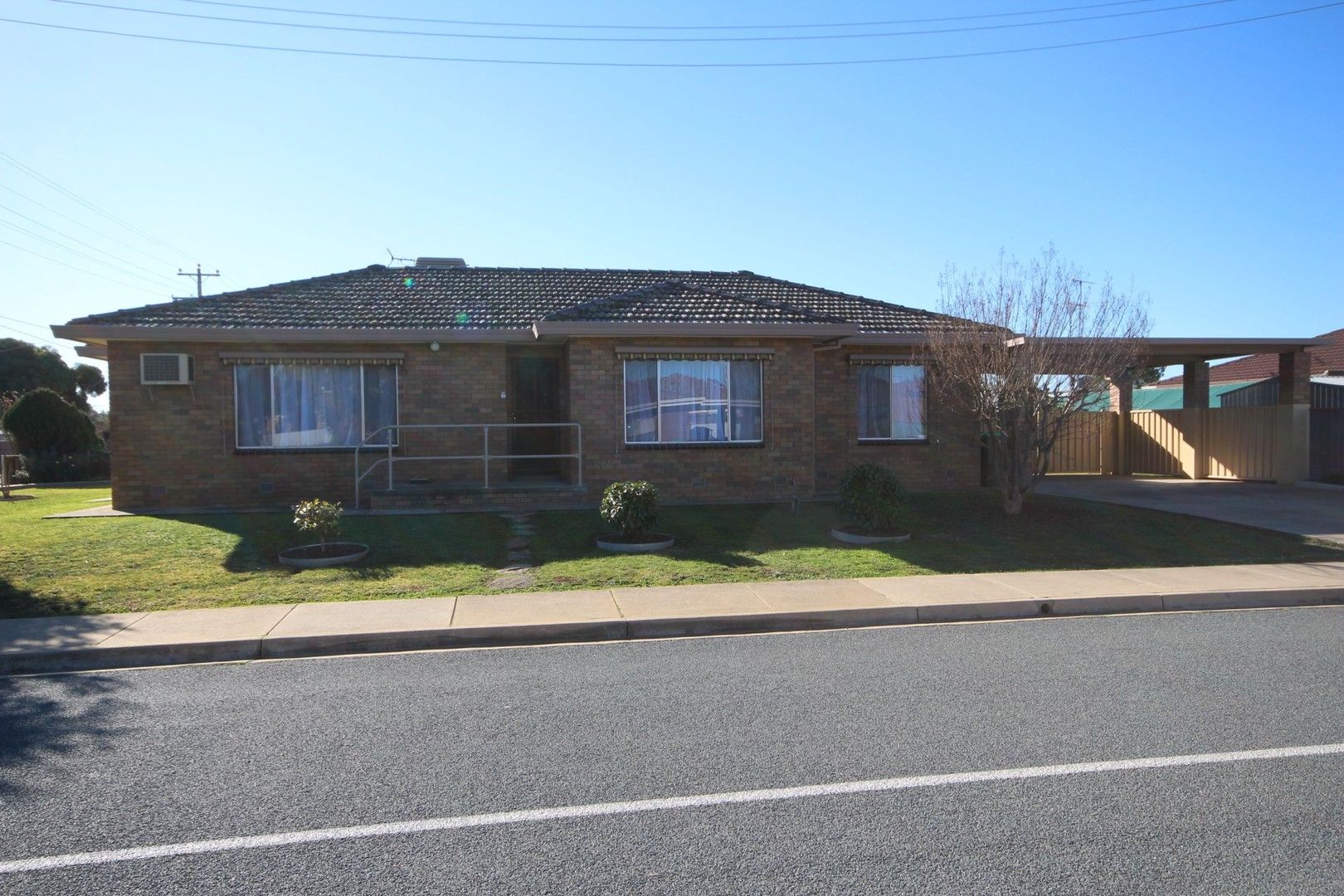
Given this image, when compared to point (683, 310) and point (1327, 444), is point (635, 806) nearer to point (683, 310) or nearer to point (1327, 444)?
point (683, 310)

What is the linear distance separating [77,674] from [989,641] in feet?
22.6

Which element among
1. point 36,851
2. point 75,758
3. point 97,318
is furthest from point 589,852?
point 97,318

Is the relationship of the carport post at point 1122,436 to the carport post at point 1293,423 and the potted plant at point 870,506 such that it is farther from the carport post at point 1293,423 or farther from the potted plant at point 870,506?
the potted plant at point 870,506

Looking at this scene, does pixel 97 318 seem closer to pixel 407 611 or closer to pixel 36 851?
pixel 407 611

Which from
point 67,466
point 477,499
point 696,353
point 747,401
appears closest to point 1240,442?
point 747,401

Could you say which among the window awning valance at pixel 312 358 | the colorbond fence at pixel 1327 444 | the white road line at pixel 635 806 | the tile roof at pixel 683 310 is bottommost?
the white road line at pixel 635 806

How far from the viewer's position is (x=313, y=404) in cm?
1552

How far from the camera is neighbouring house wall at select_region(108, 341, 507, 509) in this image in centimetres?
1477

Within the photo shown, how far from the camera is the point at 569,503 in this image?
14.4 meters

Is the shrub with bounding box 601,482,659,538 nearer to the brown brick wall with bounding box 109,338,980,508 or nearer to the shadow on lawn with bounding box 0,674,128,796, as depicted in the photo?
the brown brick wall with bounding box 109,338,980,508

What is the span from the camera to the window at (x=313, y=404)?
15273 millimetres

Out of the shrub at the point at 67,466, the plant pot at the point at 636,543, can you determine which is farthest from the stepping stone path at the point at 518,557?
the shrub at the point at 67,466

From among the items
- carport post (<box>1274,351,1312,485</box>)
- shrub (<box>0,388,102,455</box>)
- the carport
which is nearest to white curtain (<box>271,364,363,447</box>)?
the carport

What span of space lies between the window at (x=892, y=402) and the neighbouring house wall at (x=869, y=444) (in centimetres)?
16
